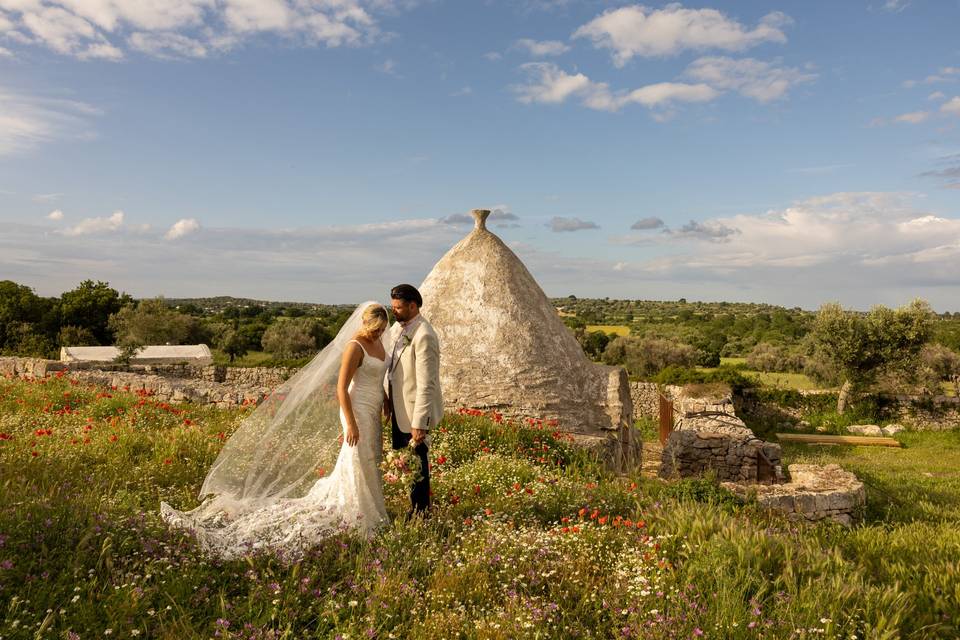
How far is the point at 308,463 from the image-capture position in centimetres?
615

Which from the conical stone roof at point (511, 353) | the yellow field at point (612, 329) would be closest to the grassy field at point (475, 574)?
the conical stone roof at point (511, 353)

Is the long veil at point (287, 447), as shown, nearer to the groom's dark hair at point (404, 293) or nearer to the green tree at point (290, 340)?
the groom's dark hair at point (404, 293)

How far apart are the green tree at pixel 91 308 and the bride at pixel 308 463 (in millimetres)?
42974

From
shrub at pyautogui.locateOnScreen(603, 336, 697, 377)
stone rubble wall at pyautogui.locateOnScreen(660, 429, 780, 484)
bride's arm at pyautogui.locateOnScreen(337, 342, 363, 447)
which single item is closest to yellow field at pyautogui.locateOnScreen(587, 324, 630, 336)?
shrub at pyautogui.locateOnScreen(603, 336, 697, 377)

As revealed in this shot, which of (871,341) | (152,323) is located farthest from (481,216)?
(152,323)

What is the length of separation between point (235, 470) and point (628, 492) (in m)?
4.30

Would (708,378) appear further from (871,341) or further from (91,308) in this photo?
(91,308)

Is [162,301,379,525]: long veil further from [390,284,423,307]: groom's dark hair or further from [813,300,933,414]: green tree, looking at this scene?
[813,300,933,414]: green tree

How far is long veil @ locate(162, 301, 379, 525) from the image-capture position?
5.97m

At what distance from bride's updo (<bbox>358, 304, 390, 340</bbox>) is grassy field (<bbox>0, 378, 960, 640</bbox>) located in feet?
5.92

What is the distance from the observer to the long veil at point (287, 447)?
597 centimetres

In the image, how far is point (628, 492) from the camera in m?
6.96

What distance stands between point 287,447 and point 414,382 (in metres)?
1.46

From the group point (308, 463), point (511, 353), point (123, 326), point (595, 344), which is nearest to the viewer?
point (308, 463)
